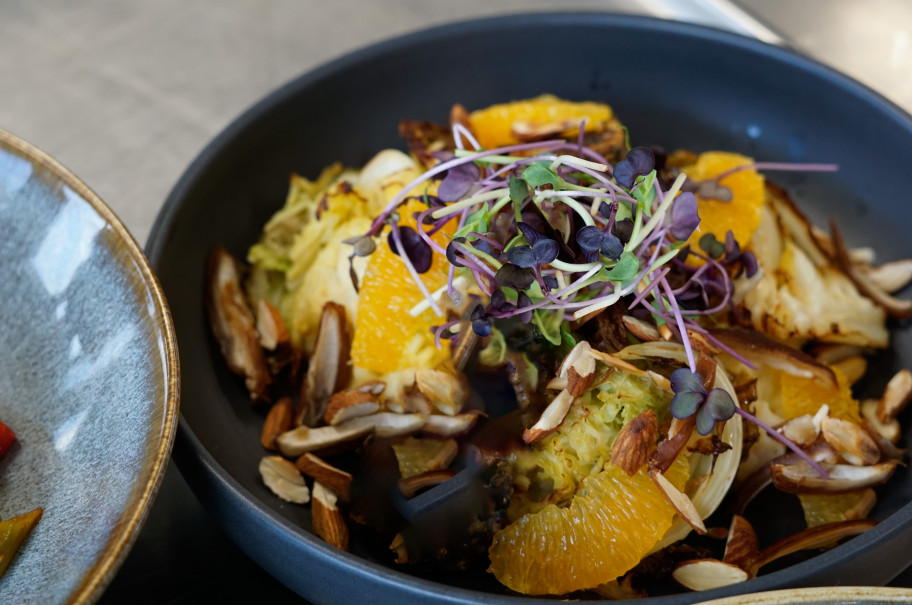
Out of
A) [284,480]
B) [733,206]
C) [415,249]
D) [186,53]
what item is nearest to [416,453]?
[284,480]

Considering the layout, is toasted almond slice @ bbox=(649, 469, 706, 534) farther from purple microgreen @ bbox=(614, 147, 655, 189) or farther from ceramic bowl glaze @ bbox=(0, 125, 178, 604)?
ceramic bowl glaze @ bbox=(0, 125, 178, 604)

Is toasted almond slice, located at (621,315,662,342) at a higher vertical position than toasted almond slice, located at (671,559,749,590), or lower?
higher

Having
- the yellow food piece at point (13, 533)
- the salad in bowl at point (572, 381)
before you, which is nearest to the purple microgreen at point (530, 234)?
the salad in bowl at point (572, 381)

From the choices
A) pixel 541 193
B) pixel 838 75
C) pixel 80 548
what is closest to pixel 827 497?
pixel 541 193

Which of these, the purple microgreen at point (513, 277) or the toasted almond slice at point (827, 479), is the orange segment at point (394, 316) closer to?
the purple microgreen at point (513, 277)

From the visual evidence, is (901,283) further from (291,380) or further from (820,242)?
(291,380)

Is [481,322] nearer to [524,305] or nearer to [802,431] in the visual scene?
[524,305]

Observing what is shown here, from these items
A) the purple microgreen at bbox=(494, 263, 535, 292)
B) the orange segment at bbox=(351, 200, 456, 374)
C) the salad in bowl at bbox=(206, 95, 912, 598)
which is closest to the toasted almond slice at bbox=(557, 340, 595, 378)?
the salad in bowl at bbox=(206, 95, 912, 598)
